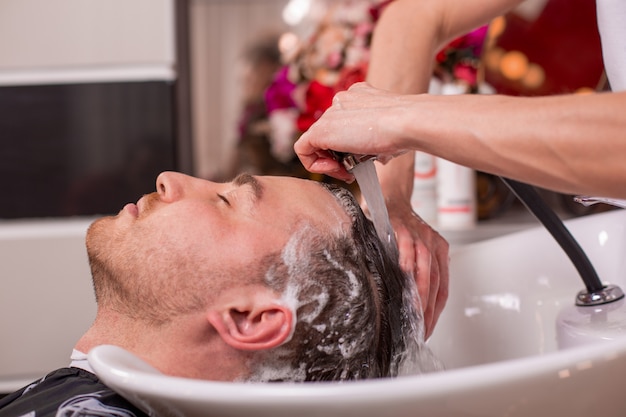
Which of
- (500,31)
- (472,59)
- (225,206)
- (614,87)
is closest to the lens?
(225,206)

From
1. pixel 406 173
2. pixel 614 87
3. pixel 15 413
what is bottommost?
pixel 15 413

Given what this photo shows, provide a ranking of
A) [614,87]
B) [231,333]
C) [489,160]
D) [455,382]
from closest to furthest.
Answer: [455,382] → [489,160] → [231,333] → [614,87]

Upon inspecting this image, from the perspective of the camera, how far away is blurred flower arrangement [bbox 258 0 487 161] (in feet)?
7.09

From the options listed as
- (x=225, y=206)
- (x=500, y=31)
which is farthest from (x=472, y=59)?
(x=225, y=206)

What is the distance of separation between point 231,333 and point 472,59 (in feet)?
4.66

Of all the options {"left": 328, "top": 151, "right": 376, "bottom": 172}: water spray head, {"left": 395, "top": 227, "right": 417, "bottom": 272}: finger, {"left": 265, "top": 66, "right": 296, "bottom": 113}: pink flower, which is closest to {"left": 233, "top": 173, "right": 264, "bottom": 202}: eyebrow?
{"left": 328, "top": 151, "right": 376, "bottom": 172}: water spray head

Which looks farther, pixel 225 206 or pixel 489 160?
pixel 225 206

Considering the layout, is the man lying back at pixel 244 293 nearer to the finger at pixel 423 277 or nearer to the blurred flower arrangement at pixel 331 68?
the finger at pixel 423 277

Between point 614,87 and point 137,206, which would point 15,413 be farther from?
point 614,87

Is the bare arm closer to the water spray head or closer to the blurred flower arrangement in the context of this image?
the water spray head

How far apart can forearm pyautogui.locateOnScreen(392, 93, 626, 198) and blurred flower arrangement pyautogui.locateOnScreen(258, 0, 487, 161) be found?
122 centimetres

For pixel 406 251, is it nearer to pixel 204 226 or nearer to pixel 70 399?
pixel 204 226

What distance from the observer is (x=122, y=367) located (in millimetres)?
806

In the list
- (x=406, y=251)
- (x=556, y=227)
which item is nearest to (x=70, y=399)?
(x=406, y=251)
